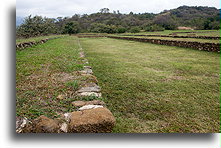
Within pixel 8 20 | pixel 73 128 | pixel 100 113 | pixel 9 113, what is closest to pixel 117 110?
pixel 100 113

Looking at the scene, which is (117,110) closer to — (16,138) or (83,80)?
(83,80)

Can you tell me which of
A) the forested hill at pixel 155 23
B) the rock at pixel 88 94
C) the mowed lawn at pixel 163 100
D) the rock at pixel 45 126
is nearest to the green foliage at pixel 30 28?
the forested hill at pixel 155 23

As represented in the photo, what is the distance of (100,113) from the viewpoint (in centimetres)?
204

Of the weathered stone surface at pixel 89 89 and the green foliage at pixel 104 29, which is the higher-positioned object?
the green foliage at pixel 104 29

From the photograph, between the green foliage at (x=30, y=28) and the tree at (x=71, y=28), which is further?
the tree at (x=71, y=28)

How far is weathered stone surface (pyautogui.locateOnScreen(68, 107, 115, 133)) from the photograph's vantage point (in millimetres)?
1873

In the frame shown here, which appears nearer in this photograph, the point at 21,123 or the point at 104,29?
the point at 21,123

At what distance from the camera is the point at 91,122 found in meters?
1.90

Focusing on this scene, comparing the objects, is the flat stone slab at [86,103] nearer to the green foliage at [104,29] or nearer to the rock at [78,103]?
the rock at [78,103]

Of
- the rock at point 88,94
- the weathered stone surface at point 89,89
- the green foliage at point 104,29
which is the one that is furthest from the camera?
Answer: the green foliage at point 104,29

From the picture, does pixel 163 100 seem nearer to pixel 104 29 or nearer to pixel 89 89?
pixel 89 89

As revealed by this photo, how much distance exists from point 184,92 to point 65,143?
8.42ft

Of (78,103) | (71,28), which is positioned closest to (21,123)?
(78,103)

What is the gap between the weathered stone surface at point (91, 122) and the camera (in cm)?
187
